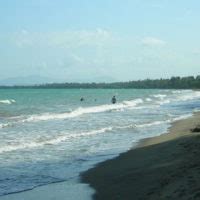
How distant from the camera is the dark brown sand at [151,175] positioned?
36.8 feet

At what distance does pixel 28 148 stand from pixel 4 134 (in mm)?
6336

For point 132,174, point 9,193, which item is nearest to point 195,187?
point 132,174

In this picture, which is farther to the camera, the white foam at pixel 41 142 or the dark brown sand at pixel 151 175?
the white foam at pixel 41 142

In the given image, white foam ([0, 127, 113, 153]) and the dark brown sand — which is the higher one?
the dark brown sand

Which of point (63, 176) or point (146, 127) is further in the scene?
point (146, 127)

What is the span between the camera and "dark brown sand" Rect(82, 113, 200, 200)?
11227 mm

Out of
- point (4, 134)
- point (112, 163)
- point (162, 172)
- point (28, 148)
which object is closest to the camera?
point (162, 172)

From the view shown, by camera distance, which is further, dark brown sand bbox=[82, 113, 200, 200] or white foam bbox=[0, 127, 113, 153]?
white foam bbox=[0, 127, 113, 153]

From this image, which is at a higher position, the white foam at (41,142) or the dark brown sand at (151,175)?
the dark brown sand at (151,175)

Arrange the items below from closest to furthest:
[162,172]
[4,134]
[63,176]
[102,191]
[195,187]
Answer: [195,187]
[102,191]
[162,172]
[63,176]
[4,134]

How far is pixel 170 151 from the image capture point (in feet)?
58.5

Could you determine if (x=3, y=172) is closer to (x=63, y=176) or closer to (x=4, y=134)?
(x=63, y=176)

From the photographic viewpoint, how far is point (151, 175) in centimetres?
1364

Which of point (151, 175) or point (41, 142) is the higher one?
point (151, 175)
